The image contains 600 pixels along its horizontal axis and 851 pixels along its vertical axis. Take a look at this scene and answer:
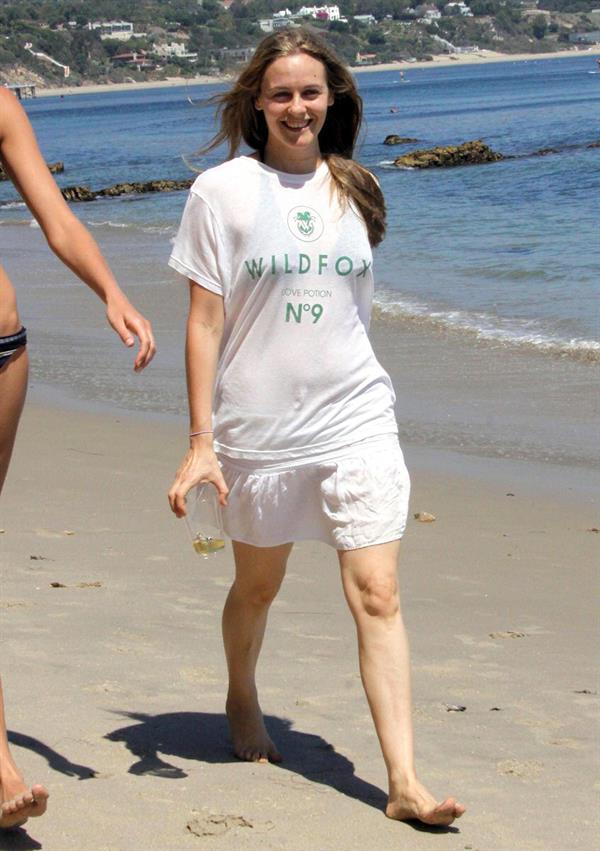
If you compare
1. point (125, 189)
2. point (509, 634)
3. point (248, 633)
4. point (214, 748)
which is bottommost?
point (125, 189)

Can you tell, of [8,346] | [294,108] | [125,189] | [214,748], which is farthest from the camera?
[125,189]

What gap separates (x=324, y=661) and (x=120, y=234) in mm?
19182

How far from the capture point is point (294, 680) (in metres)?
4.11

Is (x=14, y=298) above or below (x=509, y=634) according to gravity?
above

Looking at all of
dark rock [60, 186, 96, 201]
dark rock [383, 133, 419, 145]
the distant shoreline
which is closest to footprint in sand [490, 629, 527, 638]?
dark rock [60, 186, 96, 201]

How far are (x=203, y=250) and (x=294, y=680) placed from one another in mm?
1509

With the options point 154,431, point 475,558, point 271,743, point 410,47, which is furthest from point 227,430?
point 410,47

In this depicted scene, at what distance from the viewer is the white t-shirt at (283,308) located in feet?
10.4

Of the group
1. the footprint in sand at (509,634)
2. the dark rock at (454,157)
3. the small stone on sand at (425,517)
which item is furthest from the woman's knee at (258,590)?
the dark rock at (454,157)

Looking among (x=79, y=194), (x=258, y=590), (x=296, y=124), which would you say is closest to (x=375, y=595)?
(x=258, y=590)

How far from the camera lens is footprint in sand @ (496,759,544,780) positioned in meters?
3.42

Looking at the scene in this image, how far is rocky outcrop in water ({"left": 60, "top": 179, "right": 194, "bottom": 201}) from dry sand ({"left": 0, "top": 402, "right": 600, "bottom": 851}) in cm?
2833

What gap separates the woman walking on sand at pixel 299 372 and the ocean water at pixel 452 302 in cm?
60

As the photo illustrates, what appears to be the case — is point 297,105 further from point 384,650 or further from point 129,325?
point 384,650
